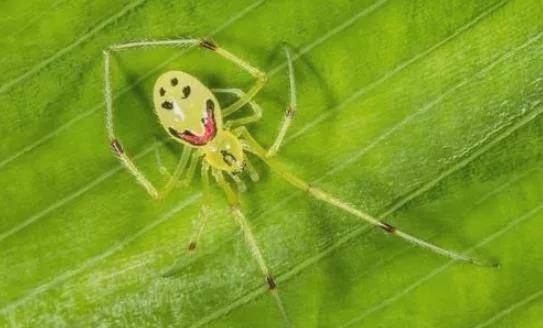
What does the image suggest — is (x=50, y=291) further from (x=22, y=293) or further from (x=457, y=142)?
(x=457, y=142)


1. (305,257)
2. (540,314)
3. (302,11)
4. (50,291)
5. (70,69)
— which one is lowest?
(540,314)

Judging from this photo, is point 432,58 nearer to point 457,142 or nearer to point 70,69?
point 457,142

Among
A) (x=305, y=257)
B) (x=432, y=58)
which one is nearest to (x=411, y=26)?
(x=432, y=58)

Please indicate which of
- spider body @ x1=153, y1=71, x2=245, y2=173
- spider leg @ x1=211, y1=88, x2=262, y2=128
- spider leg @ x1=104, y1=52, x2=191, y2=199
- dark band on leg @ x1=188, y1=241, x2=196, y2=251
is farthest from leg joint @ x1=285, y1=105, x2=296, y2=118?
dark band on leg @ x1=188, y1=241, x2=196, y2=251

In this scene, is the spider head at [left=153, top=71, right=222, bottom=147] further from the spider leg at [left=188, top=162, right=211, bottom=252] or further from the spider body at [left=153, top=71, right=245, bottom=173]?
the spider leg at [left=188, top=162, right=211, bottom=252]

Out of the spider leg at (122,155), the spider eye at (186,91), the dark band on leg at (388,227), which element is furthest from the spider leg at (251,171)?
the dark band on leg at (388,227)

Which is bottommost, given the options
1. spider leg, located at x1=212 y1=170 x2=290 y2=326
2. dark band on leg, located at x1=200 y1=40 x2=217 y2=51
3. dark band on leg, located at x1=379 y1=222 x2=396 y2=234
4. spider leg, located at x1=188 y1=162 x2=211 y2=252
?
dark band on leg, located at x1=379 y1=222 x2=396 y2=234

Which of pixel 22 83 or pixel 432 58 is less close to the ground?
pixel 22 83

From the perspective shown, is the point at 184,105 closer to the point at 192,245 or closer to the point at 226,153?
the point at 226,153
